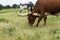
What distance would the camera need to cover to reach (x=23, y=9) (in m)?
31.0

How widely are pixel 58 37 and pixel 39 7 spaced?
15.4ft

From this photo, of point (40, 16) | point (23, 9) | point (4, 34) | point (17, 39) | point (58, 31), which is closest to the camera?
point (17, 39)

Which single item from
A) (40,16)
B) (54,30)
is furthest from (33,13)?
(54,30)

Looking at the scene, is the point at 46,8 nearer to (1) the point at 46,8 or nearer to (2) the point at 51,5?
(1) the point at 46,8

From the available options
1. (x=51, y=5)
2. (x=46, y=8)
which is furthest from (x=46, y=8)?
(x=51, y=5)

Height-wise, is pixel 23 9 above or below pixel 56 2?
below

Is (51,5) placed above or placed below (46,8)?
above

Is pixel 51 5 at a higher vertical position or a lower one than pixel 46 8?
higher

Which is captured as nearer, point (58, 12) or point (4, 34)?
point (4, 34)

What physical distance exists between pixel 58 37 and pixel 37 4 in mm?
4921

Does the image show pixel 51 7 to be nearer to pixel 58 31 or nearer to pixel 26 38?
pixel 58 31

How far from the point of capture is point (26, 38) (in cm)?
916

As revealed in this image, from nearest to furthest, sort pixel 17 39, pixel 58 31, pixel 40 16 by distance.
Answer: pixel 17 39 < pixel 58 31 < pixel 40 16

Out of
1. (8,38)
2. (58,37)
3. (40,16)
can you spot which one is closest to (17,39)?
(8,38)
